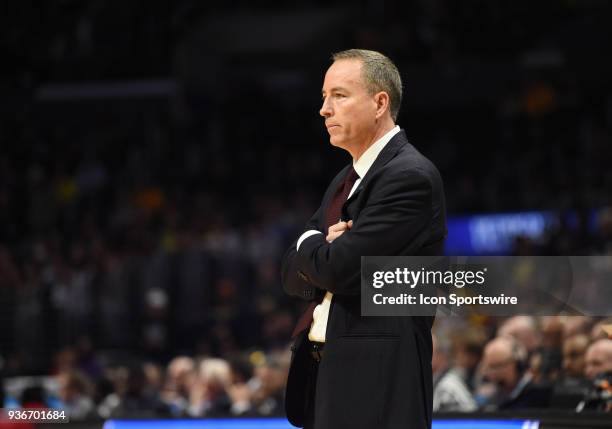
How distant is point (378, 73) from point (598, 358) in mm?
1956

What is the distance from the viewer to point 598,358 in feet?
14.3

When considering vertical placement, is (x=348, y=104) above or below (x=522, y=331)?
above

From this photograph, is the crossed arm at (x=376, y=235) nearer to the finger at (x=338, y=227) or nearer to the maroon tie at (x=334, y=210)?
the finger at (x=338, y=227)

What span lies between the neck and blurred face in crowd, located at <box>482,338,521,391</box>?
218cm

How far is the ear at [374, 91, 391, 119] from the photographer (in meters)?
2.98

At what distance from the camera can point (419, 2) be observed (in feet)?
57.4

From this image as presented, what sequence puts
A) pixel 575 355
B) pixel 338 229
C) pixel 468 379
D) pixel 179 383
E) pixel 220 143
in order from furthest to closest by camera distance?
pixel 220 143
pixel 179 383
pixel 468 379
pixel 575 355
pixel 338 229

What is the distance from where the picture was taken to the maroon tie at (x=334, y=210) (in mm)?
3021

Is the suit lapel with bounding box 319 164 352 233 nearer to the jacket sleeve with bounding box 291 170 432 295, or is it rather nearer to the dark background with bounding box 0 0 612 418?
the jacket sleeve with bounding box 291 170 432 295

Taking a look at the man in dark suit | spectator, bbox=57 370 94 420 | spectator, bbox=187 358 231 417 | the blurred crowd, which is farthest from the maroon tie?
spectator, bbox=57 370 94 420

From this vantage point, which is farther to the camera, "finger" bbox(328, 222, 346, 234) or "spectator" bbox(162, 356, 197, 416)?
"spectator" bbox(162, 356, 197, 416)

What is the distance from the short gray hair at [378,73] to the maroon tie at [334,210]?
234mm

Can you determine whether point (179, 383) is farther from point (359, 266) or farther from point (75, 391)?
point (359, 266)

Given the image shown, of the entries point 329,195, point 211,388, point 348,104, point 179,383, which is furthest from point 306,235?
point 179,383
